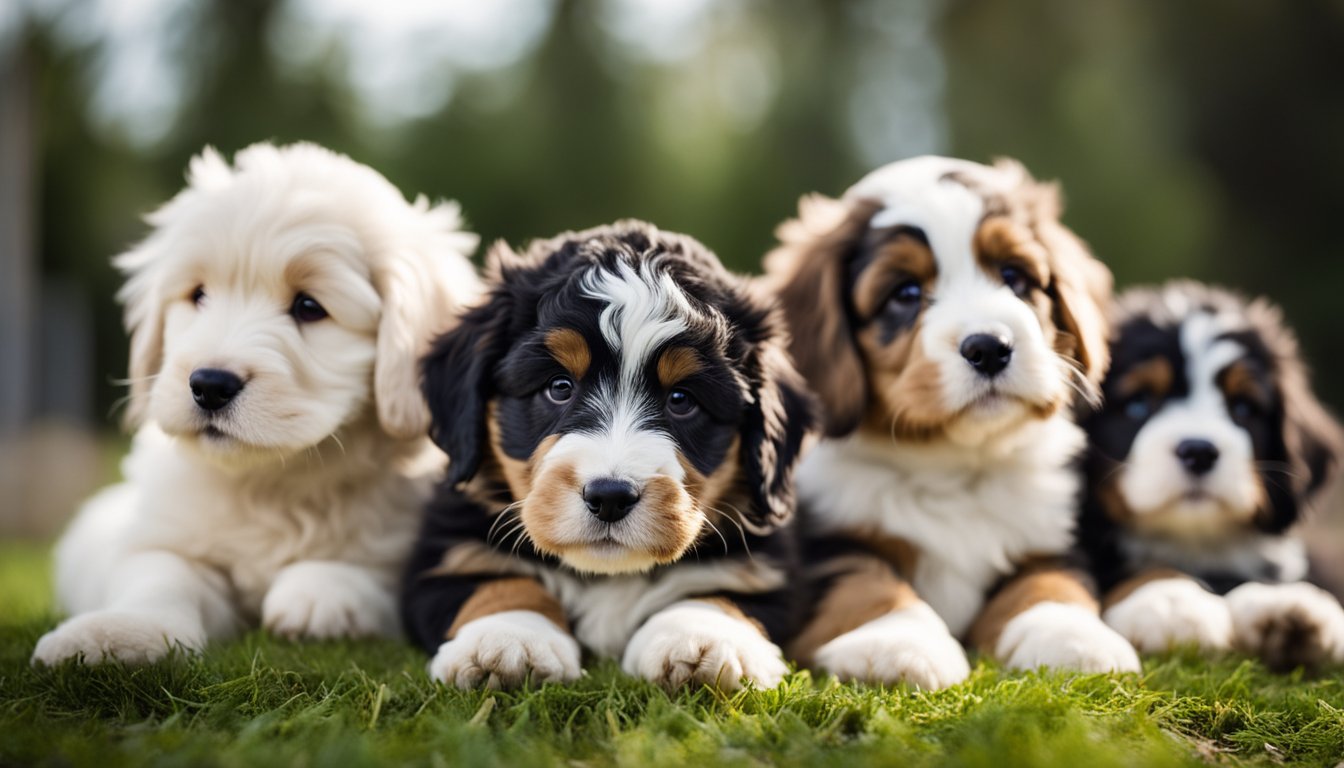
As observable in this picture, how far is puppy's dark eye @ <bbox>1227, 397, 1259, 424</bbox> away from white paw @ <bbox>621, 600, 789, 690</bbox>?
98.8 inches

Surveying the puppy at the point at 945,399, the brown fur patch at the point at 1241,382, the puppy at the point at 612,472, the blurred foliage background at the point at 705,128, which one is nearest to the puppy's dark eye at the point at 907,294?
the puppy at the point at 945,399

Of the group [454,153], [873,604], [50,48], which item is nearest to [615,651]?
[873,604]

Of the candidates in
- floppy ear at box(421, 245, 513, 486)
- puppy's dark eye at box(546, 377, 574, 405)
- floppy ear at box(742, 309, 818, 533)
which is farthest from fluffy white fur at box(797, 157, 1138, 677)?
floppy ear at box(421, 245, 513, 486)

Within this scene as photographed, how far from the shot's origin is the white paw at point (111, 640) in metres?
3.43

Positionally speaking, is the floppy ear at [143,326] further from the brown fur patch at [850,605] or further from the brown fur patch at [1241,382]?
the brown fur patch at [1241,382]

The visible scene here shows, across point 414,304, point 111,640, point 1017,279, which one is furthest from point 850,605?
point 111,640

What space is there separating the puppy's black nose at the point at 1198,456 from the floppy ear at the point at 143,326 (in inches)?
162

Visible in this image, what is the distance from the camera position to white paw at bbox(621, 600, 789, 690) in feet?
10.9

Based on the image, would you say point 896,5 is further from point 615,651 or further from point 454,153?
point 615,651

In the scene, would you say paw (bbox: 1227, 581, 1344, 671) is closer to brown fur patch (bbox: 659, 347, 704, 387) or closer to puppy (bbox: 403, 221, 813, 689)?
puppy (bbox: 403, 221, 813, 689)

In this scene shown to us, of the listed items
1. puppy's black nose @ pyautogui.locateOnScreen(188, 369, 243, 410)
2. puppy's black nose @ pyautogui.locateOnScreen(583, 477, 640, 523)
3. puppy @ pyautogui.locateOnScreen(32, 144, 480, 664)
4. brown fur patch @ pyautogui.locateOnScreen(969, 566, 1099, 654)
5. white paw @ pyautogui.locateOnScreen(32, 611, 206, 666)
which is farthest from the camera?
brown fur patch @ pyautogui.locateOnScreen(969, 566, 1099, 654)

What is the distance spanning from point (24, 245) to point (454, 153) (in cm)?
485

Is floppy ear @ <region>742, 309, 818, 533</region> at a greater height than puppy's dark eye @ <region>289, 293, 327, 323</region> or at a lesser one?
lesser

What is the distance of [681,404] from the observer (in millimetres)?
3670
